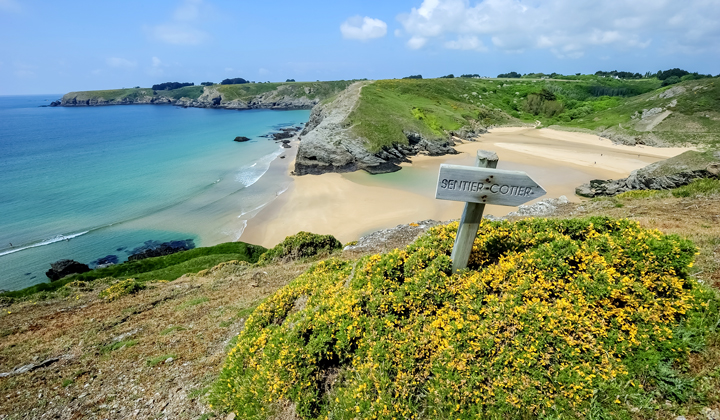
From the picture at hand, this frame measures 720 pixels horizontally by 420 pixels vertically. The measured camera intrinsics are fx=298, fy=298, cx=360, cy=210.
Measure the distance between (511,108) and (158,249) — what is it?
11383cm

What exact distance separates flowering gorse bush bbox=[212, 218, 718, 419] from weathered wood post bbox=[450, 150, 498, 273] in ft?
1.01

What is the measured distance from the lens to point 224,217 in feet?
117

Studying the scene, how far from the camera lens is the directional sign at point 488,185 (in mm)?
5867

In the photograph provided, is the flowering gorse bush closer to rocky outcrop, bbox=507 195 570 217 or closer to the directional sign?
the directional sign

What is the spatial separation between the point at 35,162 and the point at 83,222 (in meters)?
42.8

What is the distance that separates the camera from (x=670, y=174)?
28797 mm

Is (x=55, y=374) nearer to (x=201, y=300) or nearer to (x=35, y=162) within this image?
(x=201, y=300)

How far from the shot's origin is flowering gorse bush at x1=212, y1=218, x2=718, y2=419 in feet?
16.8

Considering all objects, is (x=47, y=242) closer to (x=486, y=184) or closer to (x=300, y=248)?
(x=300, y=248)

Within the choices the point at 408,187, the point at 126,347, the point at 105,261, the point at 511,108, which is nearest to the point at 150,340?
the point at 126,347

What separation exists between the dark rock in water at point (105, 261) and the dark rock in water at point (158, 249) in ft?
4.31

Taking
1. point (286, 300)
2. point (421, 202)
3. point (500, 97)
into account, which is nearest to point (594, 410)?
point (286, 300)

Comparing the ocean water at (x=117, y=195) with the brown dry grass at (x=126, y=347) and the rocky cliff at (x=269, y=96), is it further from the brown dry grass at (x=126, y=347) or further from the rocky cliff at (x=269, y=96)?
the rocky cliff at (x=269, y=96)

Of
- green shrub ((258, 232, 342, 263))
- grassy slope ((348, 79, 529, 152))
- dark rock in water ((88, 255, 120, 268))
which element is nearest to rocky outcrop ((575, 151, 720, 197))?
green shrub ((258, 232, 342, 263))
